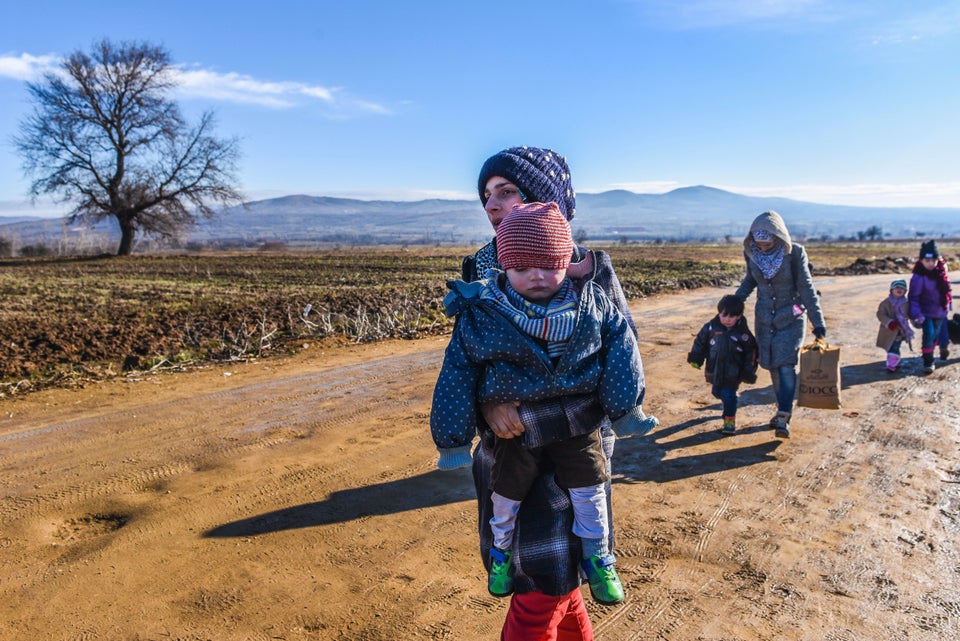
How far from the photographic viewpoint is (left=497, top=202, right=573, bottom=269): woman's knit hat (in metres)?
1.89

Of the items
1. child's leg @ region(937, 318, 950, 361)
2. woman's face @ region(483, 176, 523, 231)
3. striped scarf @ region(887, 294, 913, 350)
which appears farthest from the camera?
child's leg @ region(937, 318, 950, 361)

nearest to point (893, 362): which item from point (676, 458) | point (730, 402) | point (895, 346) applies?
point (895, 346)

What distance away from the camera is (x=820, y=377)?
5352 mm

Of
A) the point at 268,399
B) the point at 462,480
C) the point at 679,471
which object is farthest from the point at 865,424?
the point at 268,399

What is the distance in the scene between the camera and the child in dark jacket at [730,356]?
5441 mm

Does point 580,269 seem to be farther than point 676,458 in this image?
No

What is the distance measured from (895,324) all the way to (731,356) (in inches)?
146

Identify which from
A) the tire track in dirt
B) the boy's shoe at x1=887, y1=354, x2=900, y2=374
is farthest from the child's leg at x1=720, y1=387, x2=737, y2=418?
the boy's shoe at x1=887, y1=354, x2=900, y2=374

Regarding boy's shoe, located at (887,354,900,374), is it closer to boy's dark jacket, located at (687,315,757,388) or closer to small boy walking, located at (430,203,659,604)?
boy's dark jacket, located at (687,315,757,388)

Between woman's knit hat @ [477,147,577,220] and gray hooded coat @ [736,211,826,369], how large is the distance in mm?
3518

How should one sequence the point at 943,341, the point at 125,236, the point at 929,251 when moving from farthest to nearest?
the point at 125,236 → the point at 943,341 → the point at 929,251

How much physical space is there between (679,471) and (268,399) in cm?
404

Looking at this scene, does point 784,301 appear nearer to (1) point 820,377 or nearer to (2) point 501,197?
(1) point 820,377

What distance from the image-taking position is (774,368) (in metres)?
5.46
